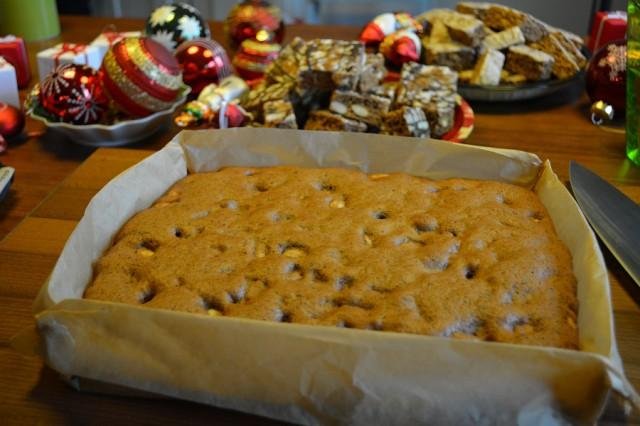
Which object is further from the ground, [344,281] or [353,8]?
[344,281]

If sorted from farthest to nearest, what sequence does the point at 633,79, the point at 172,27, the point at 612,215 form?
the point at 172,27 → the point at 633,79 → the point at 612,215

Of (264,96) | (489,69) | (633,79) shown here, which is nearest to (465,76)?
(489,69)

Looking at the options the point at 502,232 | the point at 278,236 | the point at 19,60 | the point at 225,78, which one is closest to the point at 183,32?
the point at 225,78

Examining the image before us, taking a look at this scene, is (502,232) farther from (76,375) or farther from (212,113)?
(212,113)

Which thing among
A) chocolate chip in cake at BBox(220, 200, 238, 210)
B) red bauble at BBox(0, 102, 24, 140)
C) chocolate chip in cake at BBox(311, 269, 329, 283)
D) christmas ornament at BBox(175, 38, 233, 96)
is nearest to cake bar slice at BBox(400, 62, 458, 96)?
christmas ornament at BBox(175, 38, 233, 96)

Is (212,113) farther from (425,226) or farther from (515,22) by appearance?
(515,22)

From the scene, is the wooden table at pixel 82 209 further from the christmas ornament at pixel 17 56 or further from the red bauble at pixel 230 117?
the christmas ornament at pixel 17 56

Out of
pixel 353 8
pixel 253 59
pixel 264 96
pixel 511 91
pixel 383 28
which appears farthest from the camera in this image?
pixel 353 8
